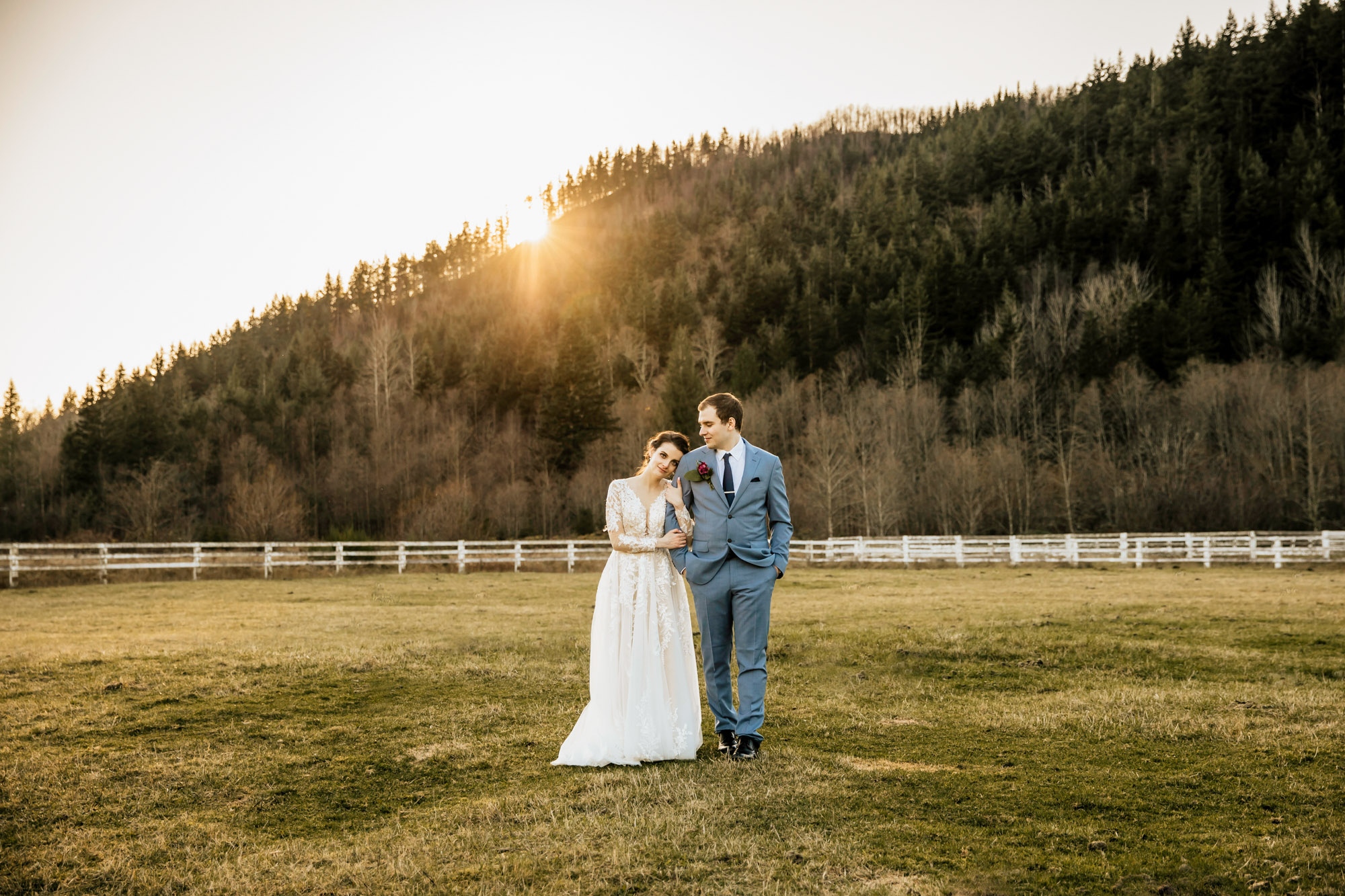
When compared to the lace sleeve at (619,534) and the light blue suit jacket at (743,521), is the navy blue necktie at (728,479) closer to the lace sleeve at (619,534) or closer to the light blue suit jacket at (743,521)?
the light blue suit jacket at (743,521)

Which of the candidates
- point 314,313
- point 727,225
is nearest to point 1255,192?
point 727,225

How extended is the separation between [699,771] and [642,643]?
94cm

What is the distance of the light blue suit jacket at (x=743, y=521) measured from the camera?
5.77m

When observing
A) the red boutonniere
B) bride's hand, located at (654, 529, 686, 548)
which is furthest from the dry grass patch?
the red boutonniere

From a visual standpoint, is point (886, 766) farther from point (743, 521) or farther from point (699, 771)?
point (743, 521)

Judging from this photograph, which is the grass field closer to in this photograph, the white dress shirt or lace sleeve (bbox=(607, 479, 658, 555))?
lace sleeve (bbox=(607, 479, 658, 555))

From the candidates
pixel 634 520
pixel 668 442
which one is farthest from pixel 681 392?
pixel 634 520

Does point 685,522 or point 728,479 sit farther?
point 685,522

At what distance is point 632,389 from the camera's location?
226 ft

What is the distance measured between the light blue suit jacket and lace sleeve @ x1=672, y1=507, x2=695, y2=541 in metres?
0.12

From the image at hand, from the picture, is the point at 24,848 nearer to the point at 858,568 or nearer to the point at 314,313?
the point at 858,568

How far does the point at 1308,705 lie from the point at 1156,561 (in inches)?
932

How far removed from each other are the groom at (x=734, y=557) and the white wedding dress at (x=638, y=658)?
0.20 m

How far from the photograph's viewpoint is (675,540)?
6.00 meters
